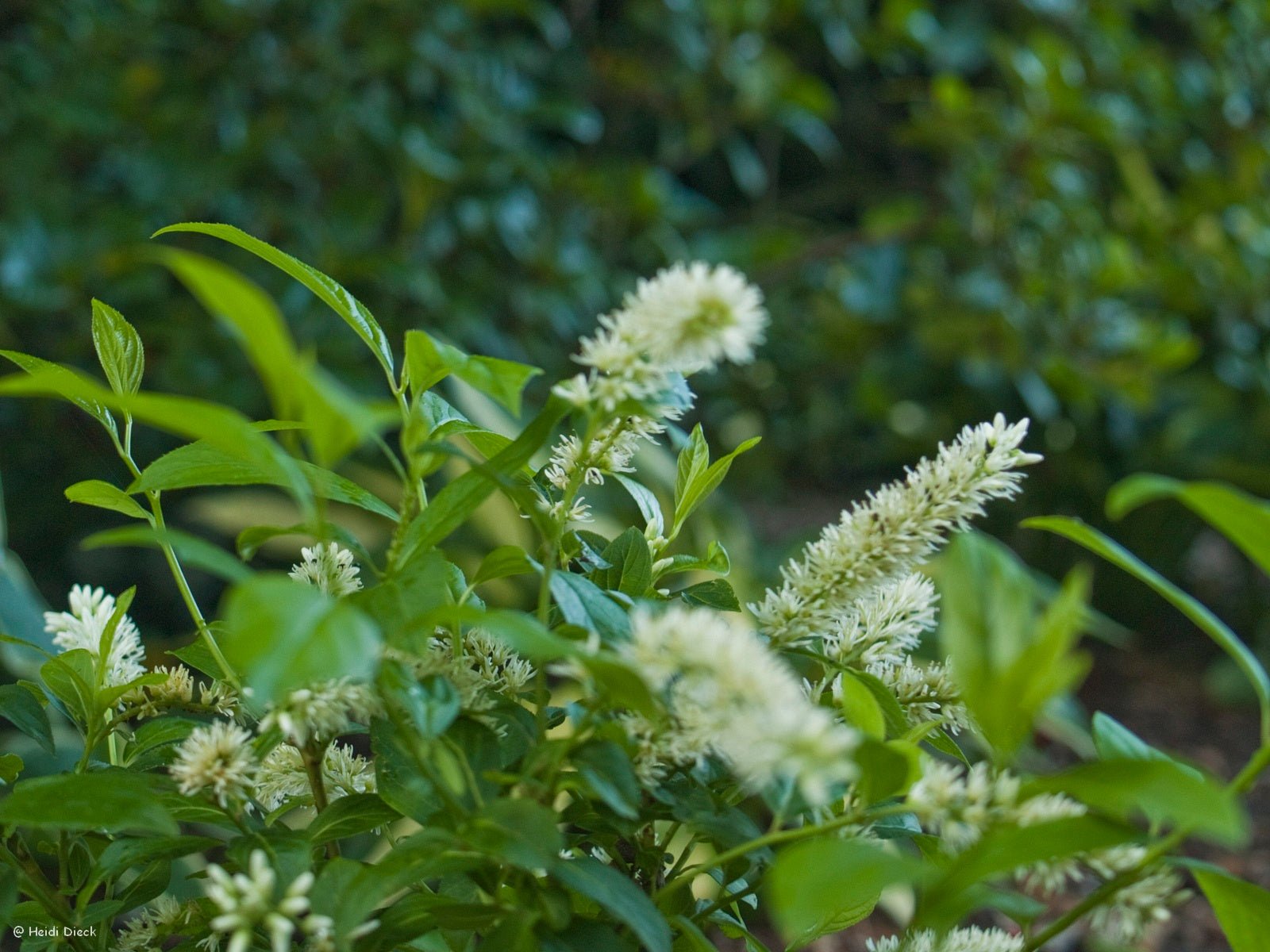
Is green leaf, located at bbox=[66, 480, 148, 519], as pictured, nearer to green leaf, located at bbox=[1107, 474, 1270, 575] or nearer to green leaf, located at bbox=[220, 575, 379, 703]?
green leaf, located at bbox=[220, 575, 379, 703]

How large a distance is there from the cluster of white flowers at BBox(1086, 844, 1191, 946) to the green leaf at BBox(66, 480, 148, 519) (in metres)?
0.24

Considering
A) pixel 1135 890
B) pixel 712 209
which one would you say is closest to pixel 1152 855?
pixel 1135 890

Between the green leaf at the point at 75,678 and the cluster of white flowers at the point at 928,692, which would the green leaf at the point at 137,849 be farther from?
the cluster of white flowers at the point at 928,692

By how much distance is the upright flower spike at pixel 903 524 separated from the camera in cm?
25

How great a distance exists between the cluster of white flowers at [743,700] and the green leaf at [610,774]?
21 millimetres

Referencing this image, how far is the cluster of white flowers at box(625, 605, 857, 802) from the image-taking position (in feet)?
0.56

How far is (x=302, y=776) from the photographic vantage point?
11.5 inches

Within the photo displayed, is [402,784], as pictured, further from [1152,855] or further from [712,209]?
[712,209]

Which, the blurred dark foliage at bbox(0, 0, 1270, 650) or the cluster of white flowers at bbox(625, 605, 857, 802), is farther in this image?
the blurred dark foliage at bbox(0, 0, 1270, 650)

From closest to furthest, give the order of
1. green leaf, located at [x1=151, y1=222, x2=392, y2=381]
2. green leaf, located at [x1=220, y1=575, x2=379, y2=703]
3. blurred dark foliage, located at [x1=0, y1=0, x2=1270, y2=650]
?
green leaf, located at [x1=220, y1=575, x2=379, y2=703] < green leaf, located at [x1=151, y1=222, x2=392, y2=381] < blurred dark foliage, located at [x1=0, y1=0, x2=1270, y2=650]

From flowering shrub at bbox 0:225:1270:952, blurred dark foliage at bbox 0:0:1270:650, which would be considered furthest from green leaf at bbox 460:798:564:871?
blurred dark foliage at bbox 0:0:1270:650

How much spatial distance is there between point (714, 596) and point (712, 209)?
63.7 inches

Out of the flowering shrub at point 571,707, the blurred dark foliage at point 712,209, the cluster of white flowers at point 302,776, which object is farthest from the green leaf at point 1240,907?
the blurred dark foliage at point 712,209

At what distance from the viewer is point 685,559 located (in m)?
0.30
